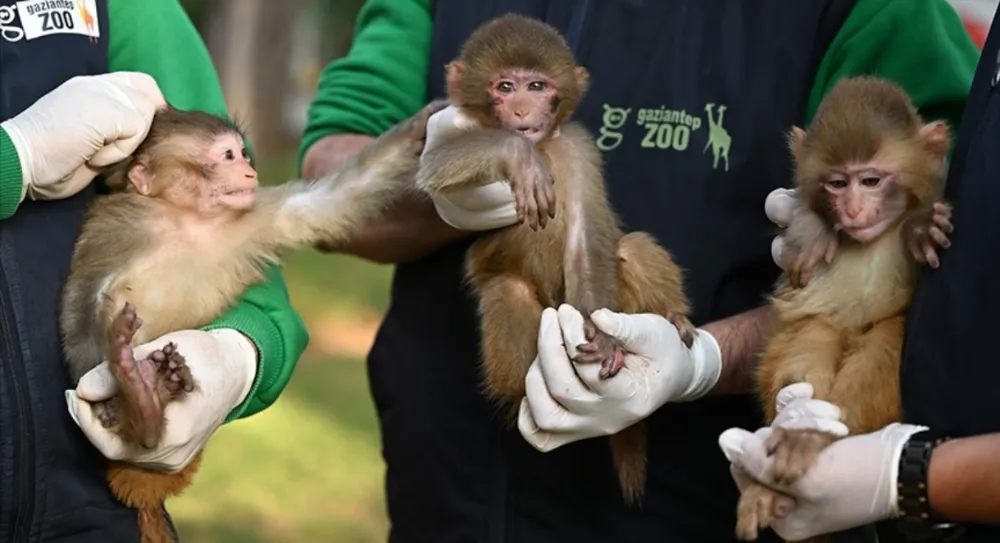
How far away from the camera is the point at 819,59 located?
3.30 m

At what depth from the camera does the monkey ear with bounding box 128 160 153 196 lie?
3.27m

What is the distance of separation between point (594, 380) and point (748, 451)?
0.41 m

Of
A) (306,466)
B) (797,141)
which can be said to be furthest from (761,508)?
(306,466)

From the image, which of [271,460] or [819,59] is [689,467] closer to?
[819,59]

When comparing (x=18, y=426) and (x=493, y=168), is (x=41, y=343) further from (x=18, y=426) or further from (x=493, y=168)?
(x=493, y=168)

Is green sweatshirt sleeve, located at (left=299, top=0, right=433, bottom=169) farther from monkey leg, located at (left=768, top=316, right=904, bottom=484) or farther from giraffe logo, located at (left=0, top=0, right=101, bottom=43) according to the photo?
monkey leg, located at (left=768, top=316, right=904, bottom=484)

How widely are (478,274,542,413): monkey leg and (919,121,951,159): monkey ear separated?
91 centimetres

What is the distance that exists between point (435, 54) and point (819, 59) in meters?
0.96

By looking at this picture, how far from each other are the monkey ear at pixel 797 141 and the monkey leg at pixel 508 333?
0.67 m

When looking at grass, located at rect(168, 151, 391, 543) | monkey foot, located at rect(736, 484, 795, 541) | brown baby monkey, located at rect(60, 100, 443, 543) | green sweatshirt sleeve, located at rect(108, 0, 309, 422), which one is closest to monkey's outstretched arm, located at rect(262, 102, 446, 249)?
brown baby monkey, located at rect(60, 100, 443, 543)

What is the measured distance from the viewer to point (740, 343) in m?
3.23

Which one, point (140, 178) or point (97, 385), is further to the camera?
point (140, 178)

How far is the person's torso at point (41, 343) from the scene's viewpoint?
2797 mm

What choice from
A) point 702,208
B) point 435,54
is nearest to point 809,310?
point 702,208
